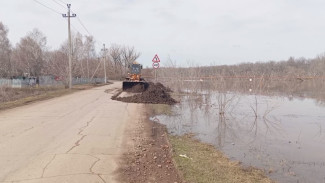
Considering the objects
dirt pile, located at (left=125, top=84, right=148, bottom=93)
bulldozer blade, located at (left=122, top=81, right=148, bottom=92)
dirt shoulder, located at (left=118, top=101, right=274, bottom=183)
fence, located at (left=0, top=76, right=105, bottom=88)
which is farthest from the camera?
fence, located at (left=0, top=76, right=105, bottom=88)

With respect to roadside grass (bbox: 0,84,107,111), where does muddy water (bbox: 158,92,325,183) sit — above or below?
below

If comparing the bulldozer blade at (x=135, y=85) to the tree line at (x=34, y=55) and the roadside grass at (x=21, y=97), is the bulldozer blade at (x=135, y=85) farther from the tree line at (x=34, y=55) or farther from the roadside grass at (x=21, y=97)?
the tree line at (x=34, y=55)

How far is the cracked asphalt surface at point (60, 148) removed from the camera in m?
5.74

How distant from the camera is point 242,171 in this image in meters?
6.74

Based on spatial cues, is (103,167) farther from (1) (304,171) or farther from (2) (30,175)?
(1) (304,171)

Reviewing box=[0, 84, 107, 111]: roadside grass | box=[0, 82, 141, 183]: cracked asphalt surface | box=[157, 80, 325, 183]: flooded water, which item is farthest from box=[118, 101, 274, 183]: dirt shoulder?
box=[0, 84, 107, 111]: roadside grass

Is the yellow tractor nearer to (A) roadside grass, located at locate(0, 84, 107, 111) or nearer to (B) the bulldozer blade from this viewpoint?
(B) the bulldozer blade

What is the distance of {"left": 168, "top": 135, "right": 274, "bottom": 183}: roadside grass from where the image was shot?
5948mm

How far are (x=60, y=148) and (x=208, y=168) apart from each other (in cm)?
378

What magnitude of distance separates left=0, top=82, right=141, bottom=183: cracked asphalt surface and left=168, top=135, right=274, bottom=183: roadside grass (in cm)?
148

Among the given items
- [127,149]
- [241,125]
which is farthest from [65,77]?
[127,149]

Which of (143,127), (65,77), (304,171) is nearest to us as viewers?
(304,171)

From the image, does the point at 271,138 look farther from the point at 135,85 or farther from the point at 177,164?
the point at 135,85

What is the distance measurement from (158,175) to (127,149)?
7.03 feet
